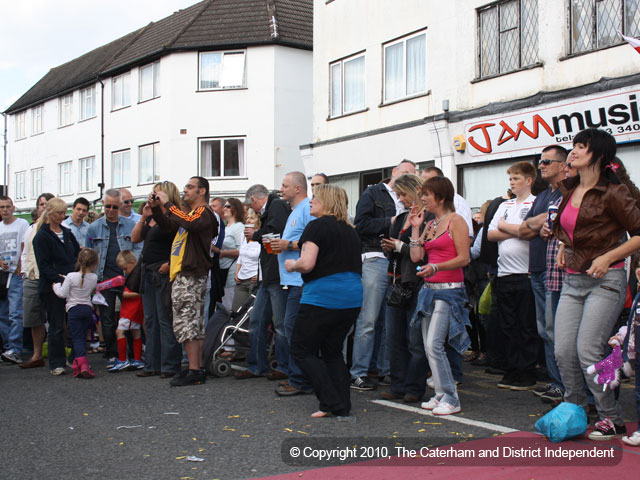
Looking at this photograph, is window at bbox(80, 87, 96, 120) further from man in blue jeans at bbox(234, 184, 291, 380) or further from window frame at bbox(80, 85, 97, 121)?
man in blue jeans at bbox(234, 184, 291, 380)

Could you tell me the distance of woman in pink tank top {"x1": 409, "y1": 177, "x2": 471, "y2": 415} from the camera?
6.26 m

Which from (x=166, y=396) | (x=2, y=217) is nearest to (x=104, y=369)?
(x=166, y=396)

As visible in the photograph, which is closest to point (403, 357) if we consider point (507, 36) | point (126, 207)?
point (126, 207)

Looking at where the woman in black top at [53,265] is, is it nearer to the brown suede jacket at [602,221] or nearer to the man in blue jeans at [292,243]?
the man in blue jeans at [292,243]

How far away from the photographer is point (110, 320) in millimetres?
Result: 10016

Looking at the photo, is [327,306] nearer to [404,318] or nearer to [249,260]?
[404,318]

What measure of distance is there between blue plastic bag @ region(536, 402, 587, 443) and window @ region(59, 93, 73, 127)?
34.2m

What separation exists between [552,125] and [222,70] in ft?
54.0

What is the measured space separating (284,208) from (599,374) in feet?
13.3

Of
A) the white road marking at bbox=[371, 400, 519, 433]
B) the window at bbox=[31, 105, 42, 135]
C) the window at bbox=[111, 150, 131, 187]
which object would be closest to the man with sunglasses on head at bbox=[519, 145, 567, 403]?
the white road marking at bbox=[371, 400, 519, 433]

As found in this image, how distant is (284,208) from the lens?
8.17 meters

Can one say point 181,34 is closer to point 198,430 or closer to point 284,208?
point 284,208

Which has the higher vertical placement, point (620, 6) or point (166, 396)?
point (620, 6)

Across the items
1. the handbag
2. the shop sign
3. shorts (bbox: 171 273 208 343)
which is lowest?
shorts (bbox: 171 273 208 343)
